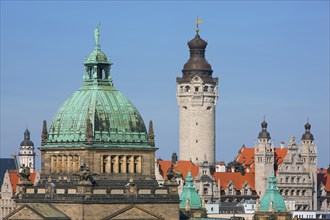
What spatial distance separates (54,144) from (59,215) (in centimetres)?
536

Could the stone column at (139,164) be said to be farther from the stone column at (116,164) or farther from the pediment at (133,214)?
the pediment at (133,214)

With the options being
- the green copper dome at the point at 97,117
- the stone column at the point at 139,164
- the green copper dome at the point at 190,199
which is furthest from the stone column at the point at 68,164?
the green copper dome at the point at 190,199

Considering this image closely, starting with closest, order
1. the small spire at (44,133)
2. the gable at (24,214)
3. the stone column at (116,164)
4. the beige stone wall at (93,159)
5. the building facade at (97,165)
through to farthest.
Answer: the gable at (24,214) → the building facade at (97,165) → the beige stone wall at (93,159) → the stone column at (116,164) → the small spire at (44,133)

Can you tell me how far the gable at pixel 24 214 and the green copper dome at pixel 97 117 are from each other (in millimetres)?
4619

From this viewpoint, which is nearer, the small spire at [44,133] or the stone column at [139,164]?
the stone column at [139,164]

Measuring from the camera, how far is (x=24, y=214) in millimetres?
90125

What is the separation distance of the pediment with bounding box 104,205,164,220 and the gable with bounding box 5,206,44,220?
155 inches

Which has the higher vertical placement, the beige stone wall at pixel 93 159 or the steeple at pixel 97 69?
the steeple at pixel 97 69

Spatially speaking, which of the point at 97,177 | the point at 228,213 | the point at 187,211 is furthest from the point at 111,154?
the point at 228,213

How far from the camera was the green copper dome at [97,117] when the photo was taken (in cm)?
9119

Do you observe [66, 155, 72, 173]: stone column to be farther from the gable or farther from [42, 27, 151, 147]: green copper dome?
the gable

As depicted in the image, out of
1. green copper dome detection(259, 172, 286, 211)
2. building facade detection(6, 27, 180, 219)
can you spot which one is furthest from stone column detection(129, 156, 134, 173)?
green copper dome detection(259, 172, 286, 211)

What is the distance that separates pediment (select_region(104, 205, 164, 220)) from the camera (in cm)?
9006

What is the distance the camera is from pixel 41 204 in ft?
298
